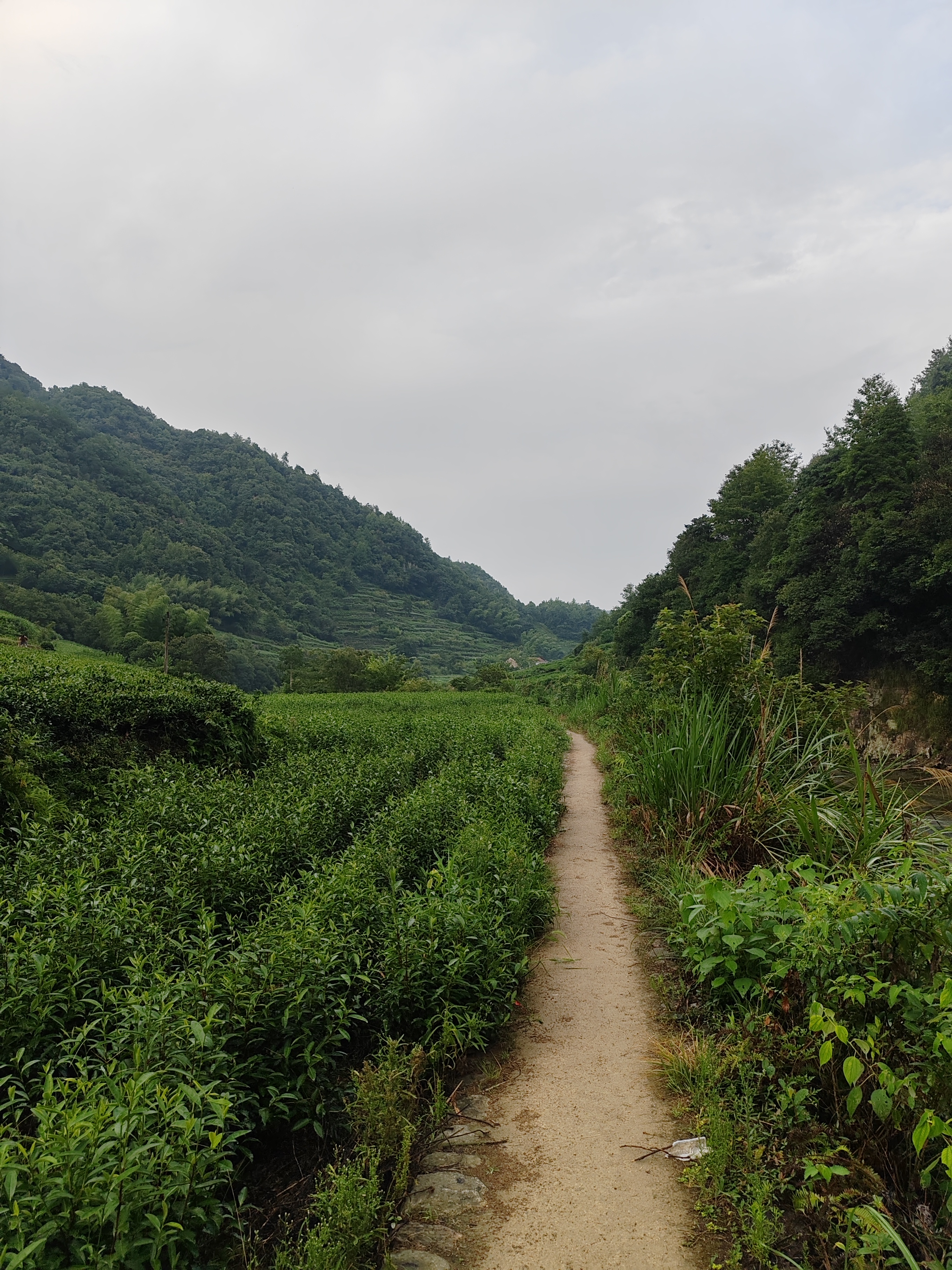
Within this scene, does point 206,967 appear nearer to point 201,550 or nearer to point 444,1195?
point 444,1195

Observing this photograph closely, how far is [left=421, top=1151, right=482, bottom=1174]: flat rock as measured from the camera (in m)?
2.92

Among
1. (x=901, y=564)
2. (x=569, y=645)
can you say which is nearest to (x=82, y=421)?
(x=569, y=645)

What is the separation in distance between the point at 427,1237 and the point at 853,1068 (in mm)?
1753

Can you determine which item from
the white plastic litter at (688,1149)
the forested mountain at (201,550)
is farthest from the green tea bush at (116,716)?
the forested mountain at (201,550)

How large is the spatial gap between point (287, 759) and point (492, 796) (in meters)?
4.29

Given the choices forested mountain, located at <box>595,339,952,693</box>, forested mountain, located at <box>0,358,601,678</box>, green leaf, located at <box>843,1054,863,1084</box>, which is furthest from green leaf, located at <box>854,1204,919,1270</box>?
forested mountain, located at <box>0,358,601,678</box>

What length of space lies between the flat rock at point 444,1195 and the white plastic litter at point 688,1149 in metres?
0.86

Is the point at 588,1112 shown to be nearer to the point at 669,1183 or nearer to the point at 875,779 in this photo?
the point at 669,1183

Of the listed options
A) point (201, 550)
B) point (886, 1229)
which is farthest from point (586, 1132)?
point (201, 550)

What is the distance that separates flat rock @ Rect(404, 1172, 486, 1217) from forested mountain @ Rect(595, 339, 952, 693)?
18.2m

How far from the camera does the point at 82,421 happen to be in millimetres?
117188

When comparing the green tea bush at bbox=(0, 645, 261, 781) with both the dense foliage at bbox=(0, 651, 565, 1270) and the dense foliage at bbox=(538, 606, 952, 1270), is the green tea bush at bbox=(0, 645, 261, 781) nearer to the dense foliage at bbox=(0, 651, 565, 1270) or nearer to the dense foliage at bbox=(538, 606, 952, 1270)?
the dense foliage at bbox=(0, 651, 565, 1270)

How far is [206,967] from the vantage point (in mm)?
3027

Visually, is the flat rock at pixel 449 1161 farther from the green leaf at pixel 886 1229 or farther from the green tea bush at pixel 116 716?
the green tea bush at pixel 116 716
